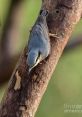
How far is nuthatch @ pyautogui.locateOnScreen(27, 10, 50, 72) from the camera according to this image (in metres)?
1.17

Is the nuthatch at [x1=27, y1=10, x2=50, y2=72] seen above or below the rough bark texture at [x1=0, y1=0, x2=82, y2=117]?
above

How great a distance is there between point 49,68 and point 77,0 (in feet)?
0.82

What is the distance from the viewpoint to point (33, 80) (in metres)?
1.20

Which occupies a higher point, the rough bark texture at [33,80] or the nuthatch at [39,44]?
the nuthatch at [39,44]

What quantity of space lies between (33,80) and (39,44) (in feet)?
0.35

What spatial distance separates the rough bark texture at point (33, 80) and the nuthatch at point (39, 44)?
0.03 meters

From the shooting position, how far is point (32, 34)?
1.23m

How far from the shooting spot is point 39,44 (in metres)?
1.22

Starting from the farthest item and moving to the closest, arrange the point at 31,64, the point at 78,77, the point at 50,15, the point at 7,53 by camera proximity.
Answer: the point at 78,77
the point at 7,53
the point at 50,15
the point at 31,64

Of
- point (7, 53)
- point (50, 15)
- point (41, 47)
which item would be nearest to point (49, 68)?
point (41, 47)

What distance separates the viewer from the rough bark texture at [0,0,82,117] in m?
1.20

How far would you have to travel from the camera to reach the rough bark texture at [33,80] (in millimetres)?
1195

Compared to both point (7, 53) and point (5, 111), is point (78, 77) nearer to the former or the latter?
point (7, 53)

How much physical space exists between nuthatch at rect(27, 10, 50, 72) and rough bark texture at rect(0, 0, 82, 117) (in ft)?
0.09
